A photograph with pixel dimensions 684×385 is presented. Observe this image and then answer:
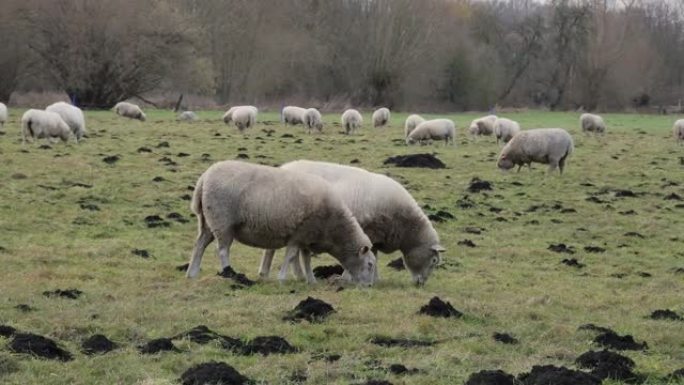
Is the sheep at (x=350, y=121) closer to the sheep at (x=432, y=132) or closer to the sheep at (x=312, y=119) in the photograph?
the sheep at (x=312, y=119)

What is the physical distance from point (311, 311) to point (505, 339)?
2.09m

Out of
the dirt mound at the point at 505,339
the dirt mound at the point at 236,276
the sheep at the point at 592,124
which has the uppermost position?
the dirt mound at the point at 505,339

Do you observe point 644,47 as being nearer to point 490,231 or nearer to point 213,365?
point 490,231

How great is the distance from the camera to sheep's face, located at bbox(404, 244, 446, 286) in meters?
13.7

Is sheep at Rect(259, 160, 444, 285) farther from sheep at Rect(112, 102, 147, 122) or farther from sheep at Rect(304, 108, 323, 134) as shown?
sheep at Rect(112, 102, 147, 122)

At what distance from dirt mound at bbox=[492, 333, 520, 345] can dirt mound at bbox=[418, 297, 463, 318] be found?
2.86 feet

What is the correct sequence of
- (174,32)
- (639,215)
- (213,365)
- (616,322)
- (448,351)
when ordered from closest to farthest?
(213,365)
(448,351)
(616,322)
(639,215)
(174,32)

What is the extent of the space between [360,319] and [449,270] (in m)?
4.81

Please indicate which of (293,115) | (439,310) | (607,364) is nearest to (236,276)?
(439,310)

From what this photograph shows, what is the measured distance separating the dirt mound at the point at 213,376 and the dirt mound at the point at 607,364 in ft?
9.87

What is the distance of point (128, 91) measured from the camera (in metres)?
70.6

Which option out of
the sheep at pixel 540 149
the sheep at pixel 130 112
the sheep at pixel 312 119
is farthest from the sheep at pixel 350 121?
the sheep at pixel 540 149

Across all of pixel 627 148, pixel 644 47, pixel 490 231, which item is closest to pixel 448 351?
pixel 490 231

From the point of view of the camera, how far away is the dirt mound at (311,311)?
384 inches
